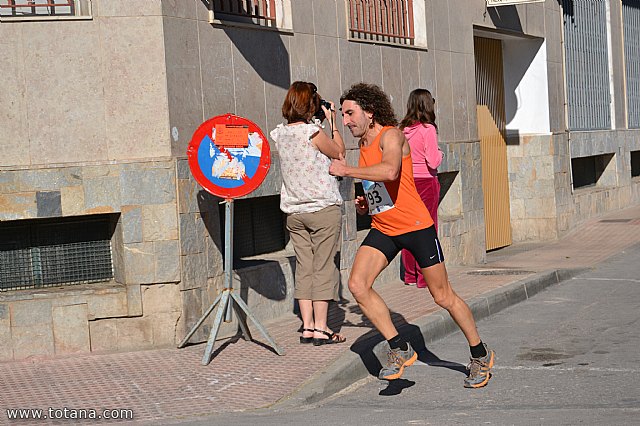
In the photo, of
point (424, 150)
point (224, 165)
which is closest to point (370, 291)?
point (224, 165)

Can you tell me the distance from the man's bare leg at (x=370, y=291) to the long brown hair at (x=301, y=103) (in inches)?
63.4

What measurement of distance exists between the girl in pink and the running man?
3350 mm

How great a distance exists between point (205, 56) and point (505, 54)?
859 cm

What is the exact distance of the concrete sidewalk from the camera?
275 inches

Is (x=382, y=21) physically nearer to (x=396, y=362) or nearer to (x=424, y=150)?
(x=424, y=150)

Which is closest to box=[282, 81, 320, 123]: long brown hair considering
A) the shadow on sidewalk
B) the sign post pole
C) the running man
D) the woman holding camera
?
the woman holding camera

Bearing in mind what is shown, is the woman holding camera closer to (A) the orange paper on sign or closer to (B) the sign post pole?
(B) the sign post pole

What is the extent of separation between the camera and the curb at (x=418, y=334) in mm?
7119

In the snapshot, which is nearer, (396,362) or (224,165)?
(396,362)

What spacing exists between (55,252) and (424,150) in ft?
12.0

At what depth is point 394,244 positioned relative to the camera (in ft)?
23.6

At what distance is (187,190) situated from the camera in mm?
8758

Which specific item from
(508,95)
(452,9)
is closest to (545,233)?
(508,95)

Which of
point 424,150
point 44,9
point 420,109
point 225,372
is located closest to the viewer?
point 225,372
